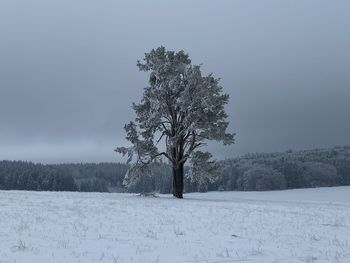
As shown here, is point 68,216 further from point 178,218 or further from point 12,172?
point 12,172

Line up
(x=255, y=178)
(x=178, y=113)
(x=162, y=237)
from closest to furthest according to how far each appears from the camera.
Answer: (x=162, y=237), (x=178, y=113), (x=255, y=178)

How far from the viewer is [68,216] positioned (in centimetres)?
1722

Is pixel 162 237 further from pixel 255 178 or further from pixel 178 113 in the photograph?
pixel 255 178

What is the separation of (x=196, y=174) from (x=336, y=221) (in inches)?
616

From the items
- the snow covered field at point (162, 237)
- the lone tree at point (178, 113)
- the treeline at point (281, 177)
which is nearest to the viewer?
the snow covered field at point (162, 237)

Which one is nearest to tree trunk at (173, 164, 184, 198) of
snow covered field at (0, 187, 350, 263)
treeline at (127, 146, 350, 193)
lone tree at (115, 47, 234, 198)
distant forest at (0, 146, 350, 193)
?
lone tree at (115, 47, 234, 198)

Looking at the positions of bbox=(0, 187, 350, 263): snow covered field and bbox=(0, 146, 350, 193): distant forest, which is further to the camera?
bbox=(0, 146, 350, 193): distant forest

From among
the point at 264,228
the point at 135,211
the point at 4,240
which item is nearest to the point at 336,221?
the point at 264,228

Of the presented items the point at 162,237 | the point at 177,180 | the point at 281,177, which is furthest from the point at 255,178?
the point at 162,237

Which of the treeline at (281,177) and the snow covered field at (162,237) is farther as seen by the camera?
the treeline at (281,177)

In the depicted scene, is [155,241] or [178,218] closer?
[155,241]

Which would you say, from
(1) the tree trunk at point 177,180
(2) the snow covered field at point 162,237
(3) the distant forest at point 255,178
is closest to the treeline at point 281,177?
(3) the distant forest at point 255,178

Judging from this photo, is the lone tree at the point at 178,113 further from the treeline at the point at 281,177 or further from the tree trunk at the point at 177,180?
the treeline at the point at 281,177

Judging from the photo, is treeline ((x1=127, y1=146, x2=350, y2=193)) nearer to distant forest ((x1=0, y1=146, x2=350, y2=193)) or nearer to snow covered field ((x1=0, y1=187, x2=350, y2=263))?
distant forest ((x1=0, y1=146, x2=350, y2=193))
